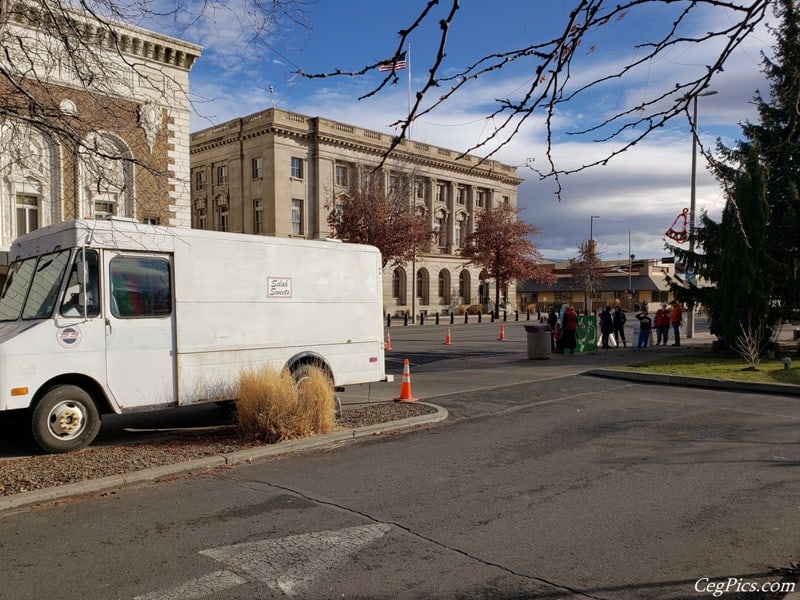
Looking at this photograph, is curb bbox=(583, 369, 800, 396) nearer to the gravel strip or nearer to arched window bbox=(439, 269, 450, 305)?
the gravel strip

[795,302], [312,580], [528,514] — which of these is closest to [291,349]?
[528,514]

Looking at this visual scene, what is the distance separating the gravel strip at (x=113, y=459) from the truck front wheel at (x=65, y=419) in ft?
0.53

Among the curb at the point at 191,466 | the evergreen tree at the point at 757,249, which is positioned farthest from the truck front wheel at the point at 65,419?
the evergreen tree at the point at 757,249

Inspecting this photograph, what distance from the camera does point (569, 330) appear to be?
2152cm

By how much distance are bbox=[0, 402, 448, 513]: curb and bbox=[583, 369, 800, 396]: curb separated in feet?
23.6

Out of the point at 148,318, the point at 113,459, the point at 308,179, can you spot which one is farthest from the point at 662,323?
the point at 308,179

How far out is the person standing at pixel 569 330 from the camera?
70.6 ft

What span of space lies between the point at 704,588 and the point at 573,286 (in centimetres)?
7155

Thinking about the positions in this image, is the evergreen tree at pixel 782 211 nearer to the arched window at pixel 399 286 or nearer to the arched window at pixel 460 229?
the arched window at pixel 399 286

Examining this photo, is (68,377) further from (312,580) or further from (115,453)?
(312,580)

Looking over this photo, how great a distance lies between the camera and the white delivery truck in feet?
25.6

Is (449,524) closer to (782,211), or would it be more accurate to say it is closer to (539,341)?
(539,341)

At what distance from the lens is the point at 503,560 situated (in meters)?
4.55

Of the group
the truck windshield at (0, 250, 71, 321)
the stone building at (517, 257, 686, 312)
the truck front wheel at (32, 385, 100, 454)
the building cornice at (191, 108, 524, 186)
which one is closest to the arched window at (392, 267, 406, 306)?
the building cornice at (191, 108, 524, 186)
